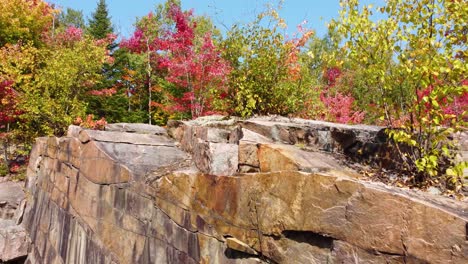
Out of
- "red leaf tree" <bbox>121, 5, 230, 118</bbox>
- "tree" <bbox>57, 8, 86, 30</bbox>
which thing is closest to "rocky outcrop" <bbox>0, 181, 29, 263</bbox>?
"red leaf tree" <bbox>121, 5, 230, 118</bbox>

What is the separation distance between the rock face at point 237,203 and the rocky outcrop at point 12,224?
2089 millimetres

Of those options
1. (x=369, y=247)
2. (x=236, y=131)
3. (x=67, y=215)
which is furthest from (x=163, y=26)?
(x=369, y=247)

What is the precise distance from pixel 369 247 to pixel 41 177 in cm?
1013

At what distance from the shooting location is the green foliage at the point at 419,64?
10.6 feet

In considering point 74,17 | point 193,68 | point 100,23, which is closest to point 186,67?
point 193,68

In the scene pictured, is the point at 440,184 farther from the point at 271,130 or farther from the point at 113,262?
the point at 113,262

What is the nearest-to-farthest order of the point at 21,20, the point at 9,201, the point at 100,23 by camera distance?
the point at 9,201, the point at 21,20, the point at 100,23

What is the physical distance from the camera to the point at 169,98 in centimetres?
1669

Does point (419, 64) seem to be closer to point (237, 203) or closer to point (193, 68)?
point (237, 203)

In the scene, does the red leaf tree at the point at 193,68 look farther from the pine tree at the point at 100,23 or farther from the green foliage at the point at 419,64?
the pine tree at the point at 100,23

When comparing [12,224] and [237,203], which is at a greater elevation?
[237,203]

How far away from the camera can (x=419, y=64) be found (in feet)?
11.2

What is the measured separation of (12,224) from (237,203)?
10259 mm

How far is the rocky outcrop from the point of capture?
30.6 feet
